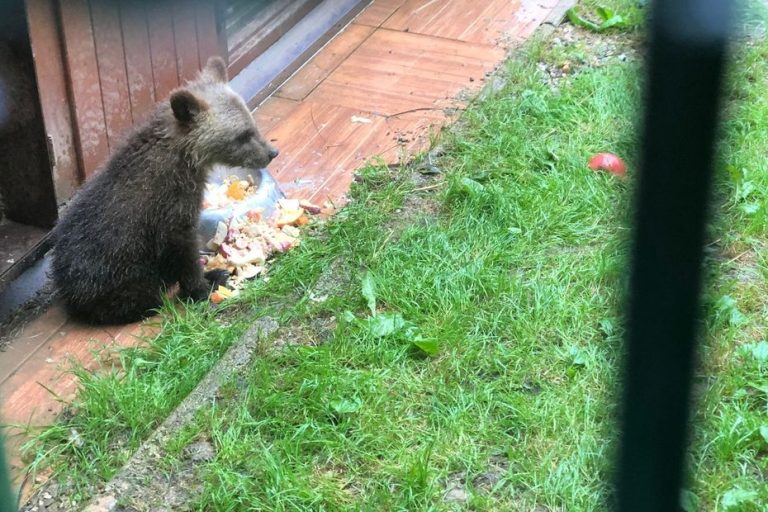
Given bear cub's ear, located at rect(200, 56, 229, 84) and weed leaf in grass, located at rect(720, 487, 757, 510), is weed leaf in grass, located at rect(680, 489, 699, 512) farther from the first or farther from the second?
bear cub's ear, located at rect(200, 56, 229, 84)

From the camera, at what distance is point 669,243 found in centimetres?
100

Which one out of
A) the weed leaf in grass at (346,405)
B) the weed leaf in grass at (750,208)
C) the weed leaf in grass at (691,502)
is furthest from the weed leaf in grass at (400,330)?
the weed leaf in grass at (750,208)

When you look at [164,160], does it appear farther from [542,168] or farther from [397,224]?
[542,168]

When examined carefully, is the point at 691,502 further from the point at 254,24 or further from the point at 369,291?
the point at 254,24

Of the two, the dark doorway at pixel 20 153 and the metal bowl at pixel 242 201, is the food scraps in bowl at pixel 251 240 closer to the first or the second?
the metal bowl at pixel 242 201

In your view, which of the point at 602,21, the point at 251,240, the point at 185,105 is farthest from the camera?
the point at 602,21

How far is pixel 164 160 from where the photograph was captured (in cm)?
368

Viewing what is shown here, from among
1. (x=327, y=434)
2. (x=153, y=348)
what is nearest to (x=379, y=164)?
(x=153, y=348)

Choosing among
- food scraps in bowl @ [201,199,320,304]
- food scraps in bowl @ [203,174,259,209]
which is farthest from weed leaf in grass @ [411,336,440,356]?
food scraps in bowl @ [203,174,259,209]

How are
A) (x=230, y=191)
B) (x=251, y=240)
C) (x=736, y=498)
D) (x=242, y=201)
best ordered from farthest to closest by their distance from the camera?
(x=230, y=191) < (x=242, y=201) < (x=251, y=240) < (x=736, y=498)

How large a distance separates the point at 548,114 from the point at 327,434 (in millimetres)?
2433

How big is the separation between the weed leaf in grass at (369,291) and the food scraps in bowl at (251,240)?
0.54 meters

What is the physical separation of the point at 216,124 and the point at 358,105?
150 centimetres

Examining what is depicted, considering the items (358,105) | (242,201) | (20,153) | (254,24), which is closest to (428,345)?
(242,201)
